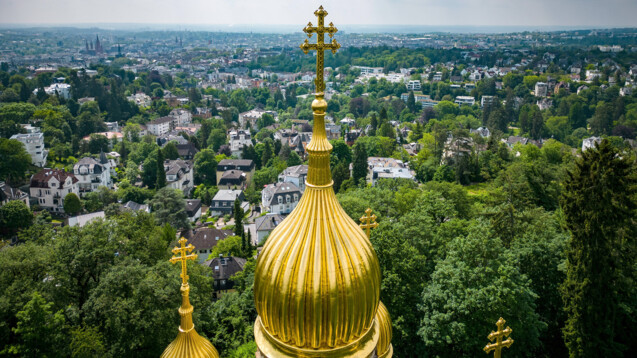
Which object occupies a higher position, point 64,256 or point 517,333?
point 64,256

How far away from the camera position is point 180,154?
267 feet

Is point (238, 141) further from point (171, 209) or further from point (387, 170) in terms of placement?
point (171, 209)

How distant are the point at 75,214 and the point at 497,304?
5306 centimetres

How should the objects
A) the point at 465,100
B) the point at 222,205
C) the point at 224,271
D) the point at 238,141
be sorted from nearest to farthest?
the point at 224,271, the point at 222,205, the point at 238,141, the point at 465,100

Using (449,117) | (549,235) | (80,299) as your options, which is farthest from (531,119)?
(80,299)

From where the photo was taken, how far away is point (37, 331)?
18719 millimetres

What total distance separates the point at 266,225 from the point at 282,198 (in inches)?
324

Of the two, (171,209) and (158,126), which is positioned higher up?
(158,126)

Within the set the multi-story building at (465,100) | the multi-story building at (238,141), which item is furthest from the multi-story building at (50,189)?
the multi-story building at (465,100)

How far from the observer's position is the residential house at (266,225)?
47447 millimetres

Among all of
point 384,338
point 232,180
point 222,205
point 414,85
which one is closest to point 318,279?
point 384,338

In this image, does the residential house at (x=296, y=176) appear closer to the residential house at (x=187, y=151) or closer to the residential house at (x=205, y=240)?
the residential house at (x=205, y=240)

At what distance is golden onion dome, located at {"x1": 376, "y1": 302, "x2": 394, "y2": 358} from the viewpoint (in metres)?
11.0

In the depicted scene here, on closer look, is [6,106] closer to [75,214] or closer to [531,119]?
[75,214]
